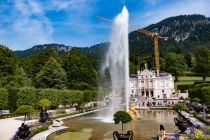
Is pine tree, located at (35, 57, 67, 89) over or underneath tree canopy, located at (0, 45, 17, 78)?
underneath

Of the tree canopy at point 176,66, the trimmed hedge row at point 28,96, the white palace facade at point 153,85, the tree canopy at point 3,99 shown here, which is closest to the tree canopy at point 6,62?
the trimmed hedge row at point 28,96

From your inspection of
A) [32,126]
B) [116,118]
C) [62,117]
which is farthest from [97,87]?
[116,118]

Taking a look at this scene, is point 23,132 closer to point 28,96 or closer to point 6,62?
point 28,96

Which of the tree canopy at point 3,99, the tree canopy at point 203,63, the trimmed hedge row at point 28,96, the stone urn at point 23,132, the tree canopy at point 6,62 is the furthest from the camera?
the tree canopy at point 203,63

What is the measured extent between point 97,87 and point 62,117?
3880cm

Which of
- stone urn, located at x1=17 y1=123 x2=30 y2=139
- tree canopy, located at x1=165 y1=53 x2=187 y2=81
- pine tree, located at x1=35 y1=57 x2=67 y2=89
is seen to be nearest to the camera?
stone urn, located at x1=17 y1=123 x2=30 y2=139

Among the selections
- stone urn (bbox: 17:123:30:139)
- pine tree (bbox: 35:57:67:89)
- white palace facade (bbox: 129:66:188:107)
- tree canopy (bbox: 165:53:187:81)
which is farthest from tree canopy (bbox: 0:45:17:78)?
tree canopy (bbox: 165:53:187:81)

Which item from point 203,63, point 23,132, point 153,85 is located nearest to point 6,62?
point 23,132

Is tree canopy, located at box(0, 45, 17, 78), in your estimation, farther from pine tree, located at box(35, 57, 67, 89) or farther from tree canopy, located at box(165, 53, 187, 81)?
tree canopy, located at box(165, 53, 187, 81)

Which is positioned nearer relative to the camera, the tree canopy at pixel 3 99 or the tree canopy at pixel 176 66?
the tree canopy at pixel 3 99

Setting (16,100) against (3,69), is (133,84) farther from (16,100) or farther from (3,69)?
(16,100)

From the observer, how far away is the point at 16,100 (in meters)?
42.0

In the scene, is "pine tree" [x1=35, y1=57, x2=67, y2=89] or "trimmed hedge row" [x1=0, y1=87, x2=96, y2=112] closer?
"trimmed hedge row" [x1=0, y1=87, x2=96, y2=112]

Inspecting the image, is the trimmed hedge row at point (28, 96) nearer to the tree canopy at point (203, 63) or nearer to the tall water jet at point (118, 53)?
the tall water jet at point (118, 53)
